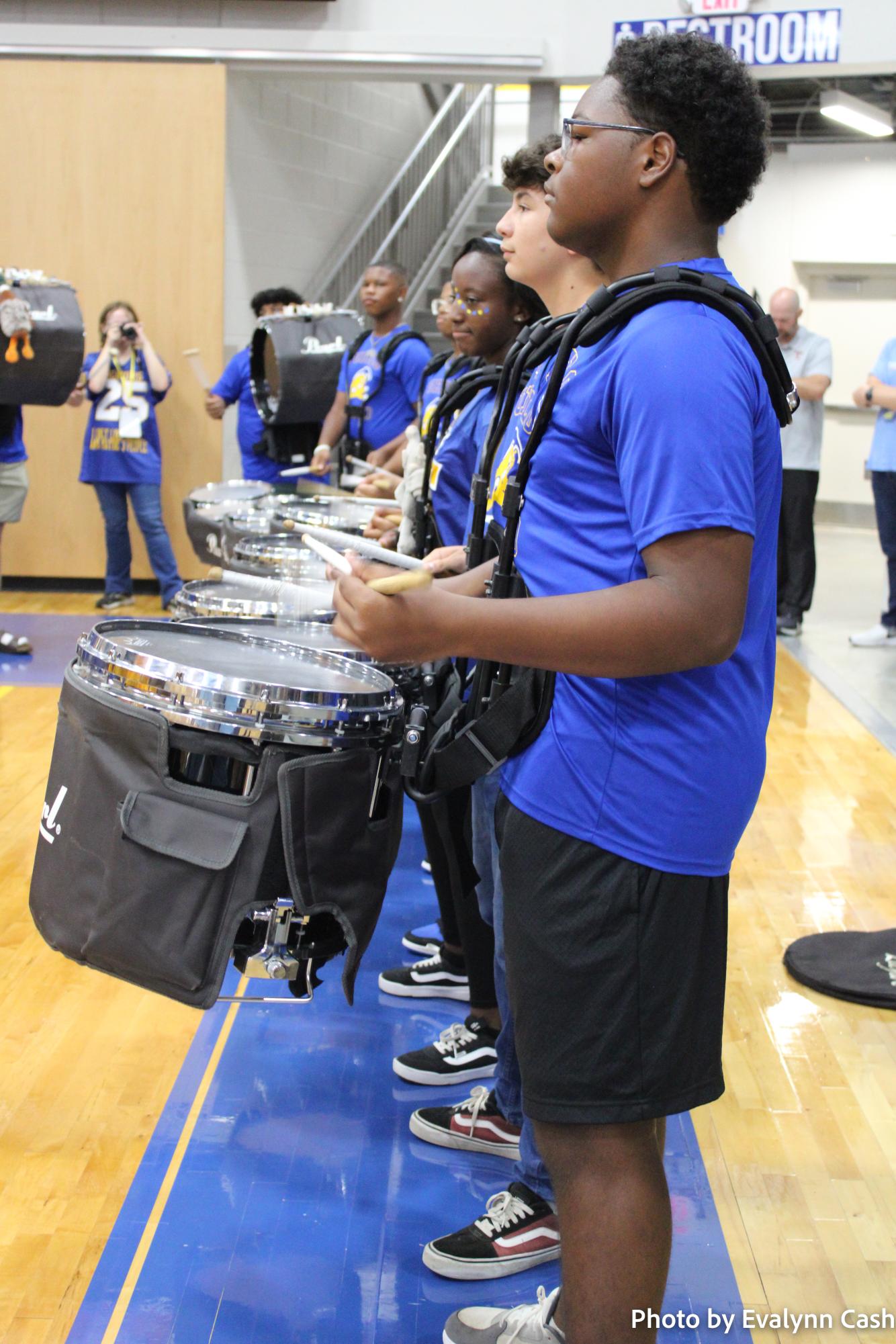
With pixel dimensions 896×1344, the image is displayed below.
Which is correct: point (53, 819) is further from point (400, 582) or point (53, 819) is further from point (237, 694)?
point (400, 582)

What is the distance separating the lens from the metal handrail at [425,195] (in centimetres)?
953

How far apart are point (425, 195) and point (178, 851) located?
9311 millimetres

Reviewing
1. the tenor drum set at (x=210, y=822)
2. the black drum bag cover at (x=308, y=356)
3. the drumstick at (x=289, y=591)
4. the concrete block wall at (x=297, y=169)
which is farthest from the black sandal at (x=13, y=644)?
the tenor drum set at (x=210, y=822)

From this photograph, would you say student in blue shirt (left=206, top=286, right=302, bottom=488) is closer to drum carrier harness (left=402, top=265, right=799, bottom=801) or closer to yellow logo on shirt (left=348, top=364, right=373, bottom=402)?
yellow logo on shirt (left=348, top=364, right=373, bottom=402)

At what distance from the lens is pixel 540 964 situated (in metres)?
1.30

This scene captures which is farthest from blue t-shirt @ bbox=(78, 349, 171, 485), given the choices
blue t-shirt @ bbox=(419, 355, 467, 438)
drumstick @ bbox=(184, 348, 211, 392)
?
blue t-shirt @ bbox=(419, 355, 467, 438)

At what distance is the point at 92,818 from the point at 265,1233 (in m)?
0.74

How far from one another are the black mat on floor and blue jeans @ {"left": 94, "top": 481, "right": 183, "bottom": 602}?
4.81 meters

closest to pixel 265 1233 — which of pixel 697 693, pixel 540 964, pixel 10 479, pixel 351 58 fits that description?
pixel 540 964

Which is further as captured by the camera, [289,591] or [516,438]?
[289,591]

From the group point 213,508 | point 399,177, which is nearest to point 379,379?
point 213,508

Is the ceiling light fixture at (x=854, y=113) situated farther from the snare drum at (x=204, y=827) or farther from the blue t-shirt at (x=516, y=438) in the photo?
the snare drum at (x=204, y=827)

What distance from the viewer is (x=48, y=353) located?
5023 millimetres

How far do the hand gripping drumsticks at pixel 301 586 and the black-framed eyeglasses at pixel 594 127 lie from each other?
47 cm
